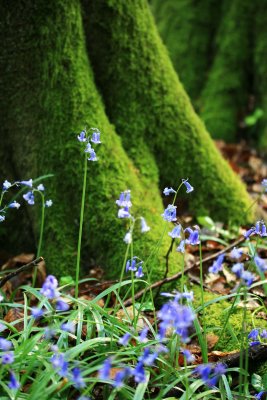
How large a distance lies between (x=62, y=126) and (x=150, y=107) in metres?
0.86

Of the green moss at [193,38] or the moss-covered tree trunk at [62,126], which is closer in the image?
the moss-covered tree trunk at [62,126]

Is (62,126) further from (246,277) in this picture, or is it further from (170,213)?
(246,277)

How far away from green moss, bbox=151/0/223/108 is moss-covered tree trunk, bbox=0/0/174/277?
4.42 meters

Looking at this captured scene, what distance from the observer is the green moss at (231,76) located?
7812mm

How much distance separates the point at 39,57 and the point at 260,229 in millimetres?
2291

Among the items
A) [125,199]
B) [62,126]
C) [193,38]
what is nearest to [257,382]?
[125,199]

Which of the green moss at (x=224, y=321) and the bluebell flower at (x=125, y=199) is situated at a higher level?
the bluebell flower at (x=125, y=199)

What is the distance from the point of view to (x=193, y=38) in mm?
8344

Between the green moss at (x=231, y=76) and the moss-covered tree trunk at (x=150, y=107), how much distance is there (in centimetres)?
312

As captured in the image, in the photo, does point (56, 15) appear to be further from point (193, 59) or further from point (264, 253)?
point (193, 59)

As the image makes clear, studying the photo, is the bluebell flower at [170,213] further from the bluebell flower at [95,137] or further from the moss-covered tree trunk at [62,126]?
the moss-covered tree trunk at [62,126]

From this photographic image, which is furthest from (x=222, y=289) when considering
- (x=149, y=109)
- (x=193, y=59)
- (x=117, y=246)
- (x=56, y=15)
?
(x=193, y=59)

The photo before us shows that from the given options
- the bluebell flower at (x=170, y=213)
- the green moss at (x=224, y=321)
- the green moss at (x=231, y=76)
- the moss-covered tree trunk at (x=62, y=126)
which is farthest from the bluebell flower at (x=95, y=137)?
the green moss at (x=231, y=76)

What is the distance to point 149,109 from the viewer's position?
4.50 m
